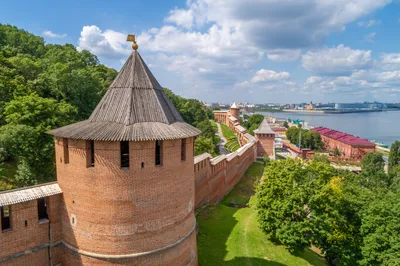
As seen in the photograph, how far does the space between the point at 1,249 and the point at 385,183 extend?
40396 millimetres

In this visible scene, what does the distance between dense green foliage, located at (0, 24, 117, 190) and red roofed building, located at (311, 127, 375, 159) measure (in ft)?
188

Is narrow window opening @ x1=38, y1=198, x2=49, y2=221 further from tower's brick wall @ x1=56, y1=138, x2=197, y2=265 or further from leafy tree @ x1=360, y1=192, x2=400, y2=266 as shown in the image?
leafy tree @ x1=360, y1=192, x2=400, y2=266

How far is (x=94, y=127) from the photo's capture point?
920 cm

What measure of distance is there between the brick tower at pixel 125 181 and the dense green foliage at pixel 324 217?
26.0 ft

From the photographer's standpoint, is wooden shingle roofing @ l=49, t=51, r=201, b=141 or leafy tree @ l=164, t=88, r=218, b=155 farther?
leafy tree @ l=164, t=88, r=218, b=155

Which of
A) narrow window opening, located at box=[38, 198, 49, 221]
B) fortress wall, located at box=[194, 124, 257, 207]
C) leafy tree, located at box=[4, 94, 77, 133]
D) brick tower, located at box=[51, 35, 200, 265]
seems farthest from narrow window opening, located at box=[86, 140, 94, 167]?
leafy tree, located at box=[4, 94, 77, 133]

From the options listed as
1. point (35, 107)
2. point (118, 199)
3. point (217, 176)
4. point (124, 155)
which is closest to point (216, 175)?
point (217, 176)

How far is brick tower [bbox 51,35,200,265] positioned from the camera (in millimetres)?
9008

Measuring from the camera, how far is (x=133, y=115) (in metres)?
9.57

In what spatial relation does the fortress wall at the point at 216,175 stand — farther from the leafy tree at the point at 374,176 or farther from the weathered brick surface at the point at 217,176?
the leafy tree at the point at 374,176

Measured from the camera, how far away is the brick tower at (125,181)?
9.01 m

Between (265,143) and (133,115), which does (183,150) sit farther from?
(265,143)

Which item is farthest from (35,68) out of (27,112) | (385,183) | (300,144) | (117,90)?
(300,144)

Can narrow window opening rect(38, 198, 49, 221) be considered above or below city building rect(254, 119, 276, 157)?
above
